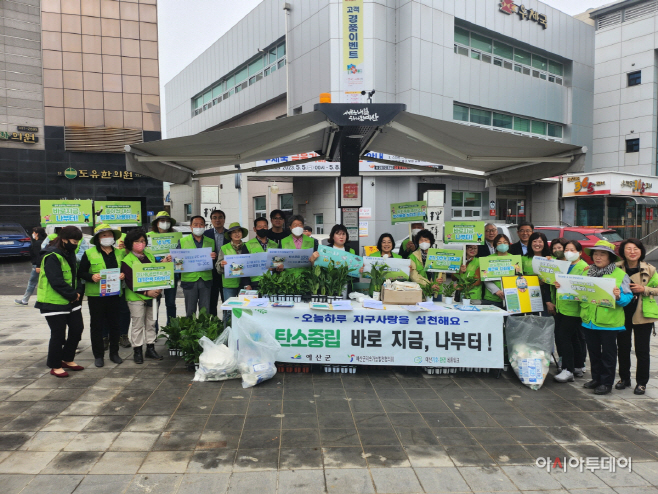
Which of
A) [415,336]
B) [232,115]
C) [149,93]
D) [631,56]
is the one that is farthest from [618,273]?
[631,56]

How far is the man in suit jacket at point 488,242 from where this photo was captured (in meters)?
6.55

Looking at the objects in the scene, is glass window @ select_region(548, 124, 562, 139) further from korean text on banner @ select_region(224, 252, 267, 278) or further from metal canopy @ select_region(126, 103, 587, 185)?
korean text on banner @ select_region(224, 252, 267, 278)

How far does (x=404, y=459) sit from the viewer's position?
3.54 meters

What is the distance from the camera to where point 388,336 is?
5.34 metres

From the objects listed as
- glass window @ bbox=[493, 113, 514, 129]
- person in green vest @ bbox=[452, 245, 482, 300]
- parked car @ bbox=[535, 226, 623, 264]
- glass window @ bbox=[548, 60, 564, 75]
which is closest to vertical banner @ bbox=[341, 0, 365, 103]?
glass window @ bbox=[493, 113, 514, 129]

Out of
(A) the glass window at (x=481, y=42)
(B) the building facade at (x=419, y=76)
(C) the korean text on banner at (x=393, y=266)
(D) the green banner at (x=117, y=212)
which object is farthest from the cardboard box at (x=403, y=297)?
(A) the glass window at (x=481, y=42)

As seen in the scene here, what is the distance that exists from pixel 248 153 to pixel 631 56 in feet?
105

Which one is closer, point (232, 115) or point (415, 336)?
point (415, 336)

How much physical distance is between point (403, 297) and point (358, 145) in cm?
263

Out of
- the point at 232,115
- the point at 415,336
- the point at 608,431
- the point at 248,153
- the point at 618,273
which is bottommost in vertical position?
the point at 608,431

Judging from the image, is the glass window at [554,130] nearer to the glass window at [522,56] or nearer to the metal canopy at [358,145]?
the glass window at [522,56]

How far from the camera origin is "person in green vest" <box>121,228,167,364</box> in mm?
5734

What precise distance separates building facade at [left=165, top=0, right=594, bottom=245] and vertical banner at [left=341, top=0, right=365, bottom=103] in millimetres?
40

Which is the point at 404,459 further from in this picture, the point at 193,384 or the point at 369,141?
the point at 369,141
